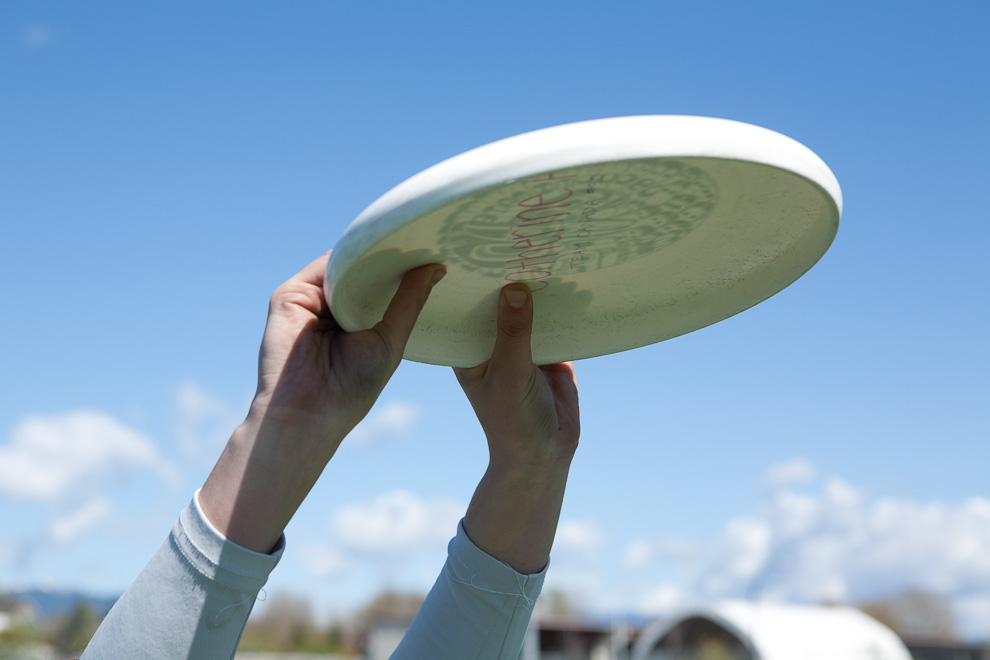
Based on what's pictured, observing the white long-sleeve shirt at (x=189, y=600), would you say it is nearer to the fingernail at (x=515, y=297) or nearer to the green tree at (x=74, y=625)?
the fingernail at (x=515, y=297)

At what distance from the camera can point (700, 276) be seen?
90.6 inches

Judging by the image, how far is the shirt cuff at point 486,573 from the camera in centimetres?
228

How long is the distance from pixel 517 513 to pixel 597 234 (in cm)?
84

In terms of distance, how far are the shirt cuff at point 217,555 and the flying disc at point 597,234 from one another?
22.5 inches

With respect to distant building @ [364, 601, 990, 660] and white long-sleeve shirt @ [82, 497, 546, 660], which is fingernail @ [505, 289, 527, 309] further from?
distant building @ [364, 601, 990, 660]

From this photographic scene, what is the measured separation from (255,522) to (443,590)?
85 centimetres

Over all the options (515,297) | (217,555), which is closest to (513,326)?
(515,297)


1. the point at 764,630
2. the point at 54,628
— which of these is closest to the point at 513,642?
the point at 764,630

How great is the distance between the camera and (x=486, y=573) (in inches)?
90.0

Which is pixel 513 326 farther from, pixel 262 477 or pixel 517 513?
pixel 262 477

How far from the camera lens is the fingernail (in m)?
2.21

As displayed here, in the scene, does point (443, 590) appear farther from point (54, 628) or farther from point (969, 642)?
point (54, 628)

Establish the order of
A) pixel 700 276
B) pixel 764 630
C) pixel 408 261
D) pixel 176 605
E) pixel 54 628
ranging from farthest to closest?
pixel 54 628
pixel 764 630
pixel 700 276
pixel 408 261
pixel 176 605

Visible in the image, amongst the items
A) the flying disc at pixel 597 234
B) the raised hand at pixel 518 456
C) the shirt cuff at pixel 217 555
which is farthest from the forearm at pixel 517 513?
the shirt cuff at pixel 217 555
